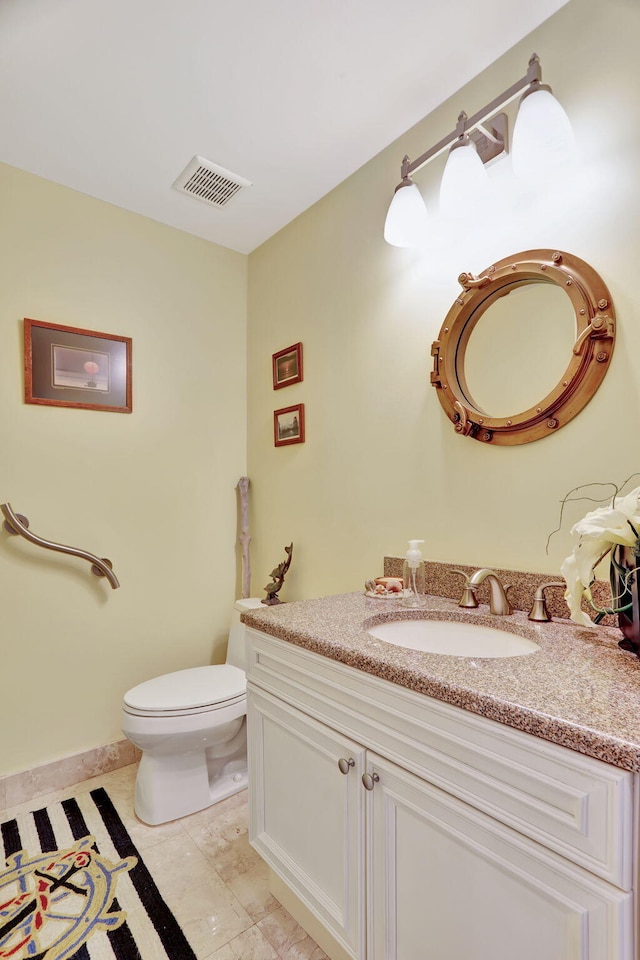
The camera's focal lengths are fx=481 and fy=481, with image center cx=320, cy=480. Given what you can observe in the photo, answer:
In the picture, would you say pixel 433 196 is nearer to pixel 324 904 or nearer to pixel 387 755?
pixel 387 755

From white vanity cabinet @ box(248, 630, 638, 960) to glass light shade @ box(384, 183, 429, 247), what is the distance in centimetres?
128

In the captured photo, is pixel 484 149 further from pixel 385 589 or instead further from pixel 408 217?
pixel 385 589

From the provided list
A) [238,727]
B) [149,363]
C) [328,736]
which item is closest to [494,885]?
[328,736]

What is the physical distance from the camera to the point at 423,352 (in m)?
1.60

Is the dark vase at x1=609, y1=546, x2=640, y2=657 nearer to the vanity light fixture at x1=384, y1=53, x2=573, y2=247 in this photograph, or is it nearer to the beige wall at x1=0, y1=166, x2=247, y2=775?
the vanity light fixture at x1=384, y1=53, x2=573, y2=247

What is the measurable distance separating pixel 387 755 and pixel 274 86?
1871 mm

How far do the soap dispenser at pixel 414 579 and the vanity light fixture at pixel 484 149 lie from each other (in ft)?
3.19

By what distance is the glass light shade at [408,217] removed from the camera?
1.50 meters

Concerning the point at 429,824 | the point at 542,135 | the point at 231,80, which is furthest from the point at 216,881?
the point at 231,80

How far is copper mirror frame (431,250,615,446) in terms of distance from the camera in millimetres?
1164

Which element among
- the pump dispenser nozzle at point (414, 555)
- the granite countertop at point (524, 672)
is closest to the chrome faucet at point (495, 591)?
the granite countertop at point (524, 672)

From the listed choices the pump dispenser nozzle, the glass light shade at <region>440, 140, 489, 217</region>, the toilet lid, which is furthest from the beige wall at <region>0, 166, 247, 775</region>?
the glass light shade at <region>440, 140, 489, 217</region>

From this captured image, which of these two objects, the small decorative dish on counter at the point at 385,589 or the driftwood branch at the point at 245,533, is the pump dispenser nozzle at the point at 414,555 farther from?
the driftwood branch at the point at 245,533

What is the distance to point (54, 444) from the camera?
1942 millimetres
